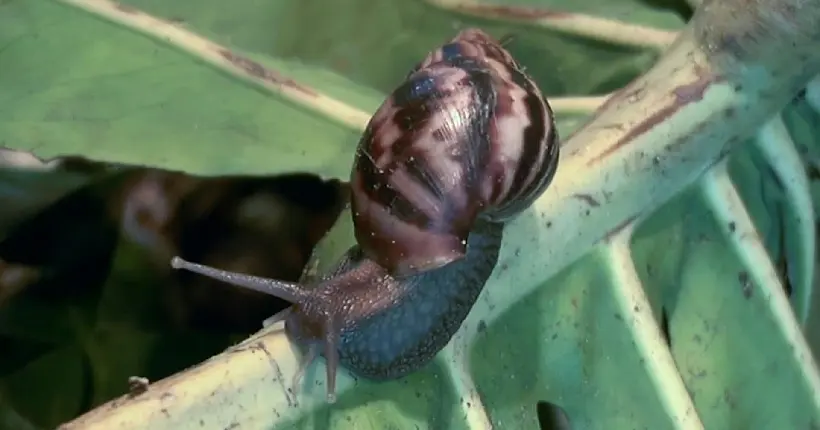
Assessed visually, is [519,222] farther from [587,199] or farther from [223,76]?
[223,76]

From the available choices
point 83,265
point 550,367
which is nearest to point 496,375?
point 550,367

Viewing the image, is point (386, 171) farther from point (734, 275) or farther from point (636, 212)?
point (734, 275)

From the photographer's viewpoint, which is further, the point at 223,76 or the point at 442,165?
the point at 223,76

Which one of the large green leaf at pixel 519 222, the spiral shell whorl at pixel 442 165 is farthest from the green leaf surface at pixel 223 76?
the spiral shell whorl at pixel 442 165

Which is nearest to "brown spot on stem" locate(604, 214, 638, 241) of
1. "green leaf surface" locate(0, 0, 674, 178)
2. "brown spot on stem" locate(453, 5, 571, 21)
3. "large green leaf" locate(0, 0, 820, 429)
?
"large green leaf" locate(0, 0, 820, 429)

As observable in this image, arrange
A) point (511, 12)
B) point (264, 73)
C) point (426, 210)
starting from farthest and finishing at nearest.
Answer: point (511, 12) → point (264, 73) → point (426, 210)

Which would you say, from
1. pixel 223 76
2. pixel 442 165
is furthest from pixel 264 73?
pixel 442 165
